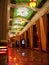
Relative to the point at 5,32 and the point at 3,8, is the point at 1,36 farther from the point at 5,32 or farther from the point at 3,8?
the point at 3,8

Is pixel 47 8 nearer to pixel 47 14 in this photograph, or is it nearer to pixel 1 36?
pixel 47 14

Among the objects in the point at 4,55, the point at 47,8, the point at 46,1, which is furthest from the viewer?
the point at 47,8

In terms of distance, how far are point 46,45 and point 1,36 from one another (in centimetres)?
1023

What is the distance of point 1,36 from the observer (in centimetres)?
325

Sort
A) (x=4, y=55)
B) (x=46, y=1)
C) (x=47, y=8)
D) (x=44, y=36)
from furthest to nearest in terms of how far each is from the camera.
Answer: (x=44, y=36) → (x=47, y=8) → (x=46, y=1) → (x=4, y=55)

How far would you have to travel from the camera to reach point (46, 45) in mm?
13156

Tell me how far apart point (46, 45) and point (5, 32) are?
1024 centimetres

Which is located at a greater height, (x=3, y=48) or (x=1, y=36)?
(x=1, y=36)

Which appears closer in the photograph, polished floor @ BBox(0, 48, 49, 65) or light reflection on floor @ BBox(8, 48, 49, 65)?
polished floor @ BBox(0, 48, 49, 65)

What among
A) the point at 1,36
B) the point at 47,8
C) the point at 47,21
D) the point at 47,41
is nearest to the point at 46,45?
the point at 47,41

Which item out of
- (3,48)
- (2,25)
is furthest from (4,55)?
(2,25)

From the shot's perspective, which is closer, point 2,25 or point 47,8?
point 2,25

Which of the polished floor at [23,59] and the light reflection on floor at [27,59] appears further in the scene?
the light reflection on floor at [27,59]

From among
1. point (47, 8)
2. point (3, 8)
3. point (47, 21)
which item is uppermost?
point (47, 8)
